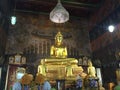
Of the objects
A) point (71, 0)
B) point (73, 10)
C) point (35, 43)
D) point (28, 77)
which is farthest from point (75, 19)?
point (28, 77)

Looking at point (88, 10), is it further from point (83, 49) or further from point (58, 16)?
point (58, 16)

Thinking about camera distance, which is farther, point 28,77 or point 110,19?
point 110,19

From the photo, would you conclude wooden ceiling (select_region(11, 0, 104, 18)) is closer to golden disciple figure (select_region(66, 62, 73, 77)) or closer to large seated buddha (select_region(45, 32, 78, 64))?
large seated buddha (select_region(45, 32, 78, 64))

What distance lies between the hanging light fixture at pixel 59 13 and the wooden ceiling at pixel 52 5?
1925 millimetres

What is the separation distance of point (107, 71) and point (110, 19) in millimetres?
2079

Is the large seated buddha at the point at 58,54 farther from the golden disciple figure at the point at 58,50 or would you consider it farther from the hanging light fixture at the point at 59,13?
the hanging light fixture at the point at 59,13

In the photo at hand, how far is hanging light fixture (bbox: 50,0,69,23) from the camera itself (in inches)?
237

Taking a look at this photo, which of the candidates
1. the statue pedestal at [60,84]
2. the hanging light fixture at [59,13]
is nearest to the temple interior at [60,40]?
the hanging light fixture at [59,13]

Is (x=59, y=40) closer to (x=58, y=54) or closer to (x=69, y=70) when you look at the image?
(x=58, y=54)

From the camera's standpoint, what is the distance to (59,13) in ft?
20.4

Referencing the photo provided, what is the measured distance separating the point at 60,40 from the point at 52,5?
1.96 m

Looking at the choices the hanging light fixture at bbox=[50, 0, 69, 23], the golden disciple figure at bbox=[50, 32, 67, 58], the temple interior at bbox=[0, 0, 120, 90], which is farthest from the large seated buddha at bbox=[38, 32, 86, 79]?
the hanging light fixture at bbox=[50, 0, 69, 23]

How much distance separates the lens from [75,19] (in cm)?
919

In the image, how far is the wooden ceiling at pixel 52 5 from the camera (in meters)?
8.20
